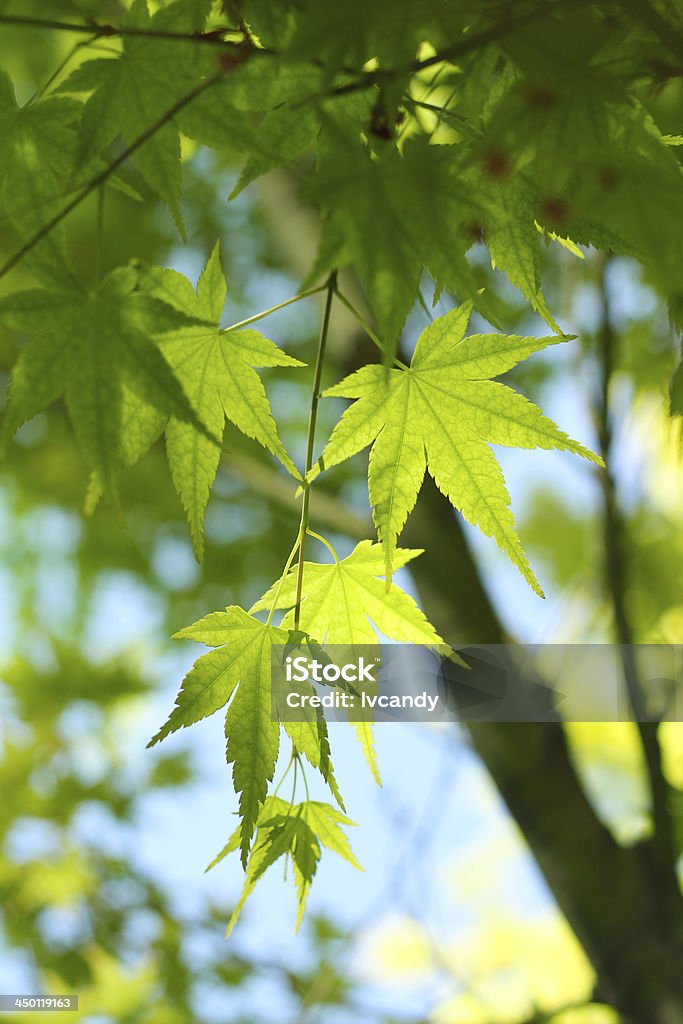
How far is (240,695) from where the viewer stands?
2.21 ft

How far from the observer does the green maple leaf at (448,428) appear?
26.1 inches

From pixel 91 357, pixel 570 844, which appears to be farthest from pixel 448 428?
pixel 570 844

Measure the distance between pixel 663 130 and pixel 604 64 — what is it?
11.2 inches

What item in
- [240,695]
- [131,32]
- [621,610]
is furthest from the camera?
[621,610]

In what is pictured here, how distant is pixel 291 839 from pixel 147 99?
61 centimetres

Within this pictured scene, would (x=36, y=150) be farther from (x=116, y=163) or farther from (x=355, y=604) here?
(x=355, y=604)

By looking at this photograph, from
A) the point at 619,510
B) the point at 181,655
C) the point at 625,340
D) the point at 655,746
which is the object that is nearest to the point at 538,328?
the point at 625,340

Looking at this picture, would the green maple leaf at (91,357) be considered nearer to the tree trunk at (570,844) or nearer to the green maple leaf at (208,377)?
the green maple leaf at (208,377)

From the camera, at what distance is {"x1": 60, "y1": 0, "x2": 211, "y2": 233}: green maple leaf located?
0.57m

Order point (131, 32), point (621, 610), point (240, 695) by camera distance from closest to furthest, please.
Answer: point (131, 32) < point (240, 695) < point (621, 610)

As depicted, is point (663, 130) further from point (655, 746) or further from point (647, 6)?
point (655, 746)

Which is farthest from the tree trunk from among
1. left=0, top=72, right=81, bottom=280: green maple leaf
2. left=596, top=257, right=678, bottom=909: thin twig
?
left=0, top=72, right=81, bottom=280: green maple leaf

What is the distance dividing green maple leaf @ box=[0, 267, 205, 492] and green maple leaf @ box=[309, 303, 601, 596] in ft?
0.55

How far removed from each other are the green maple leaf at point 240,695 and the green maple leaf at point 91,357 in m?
0.19
